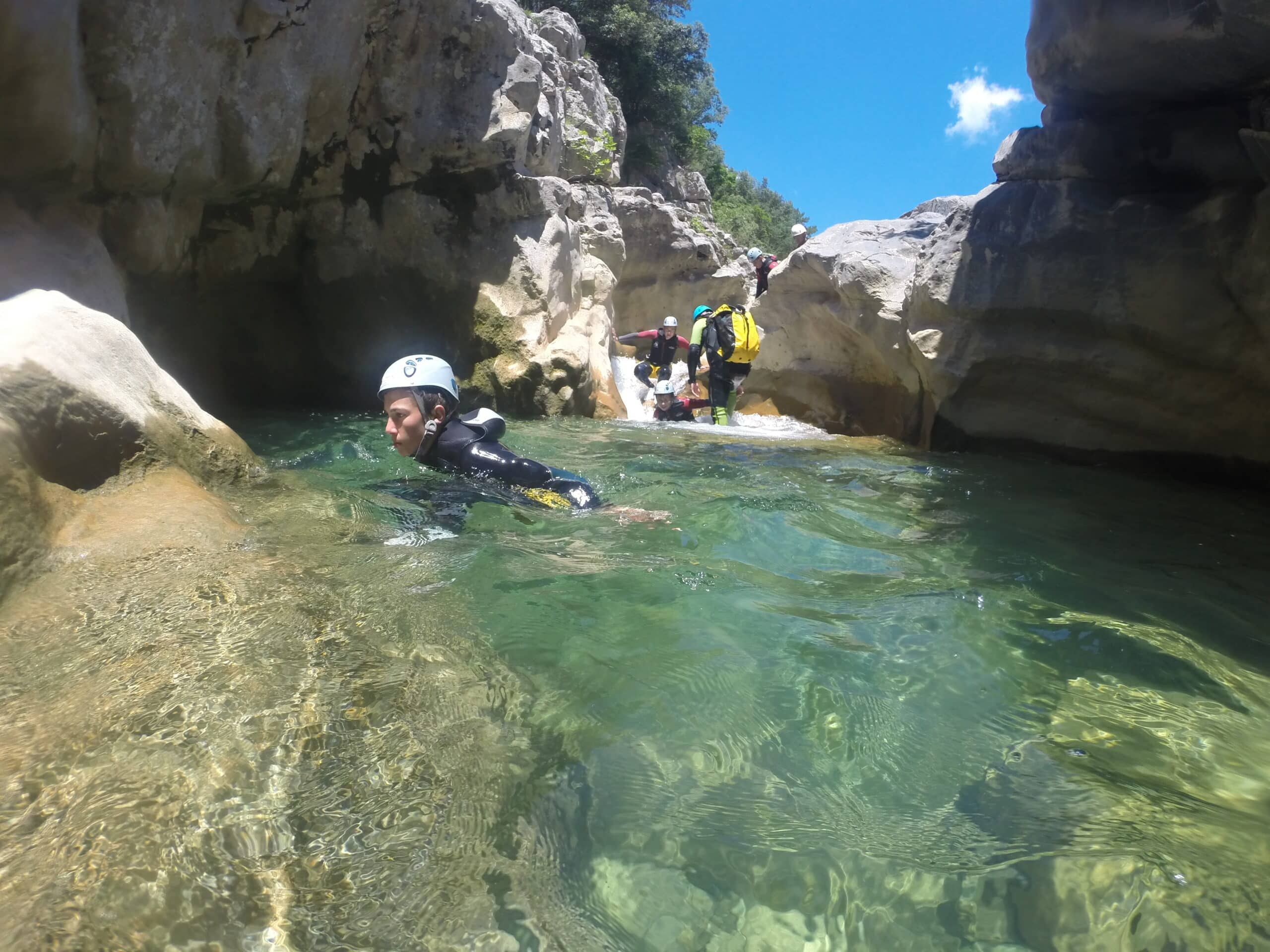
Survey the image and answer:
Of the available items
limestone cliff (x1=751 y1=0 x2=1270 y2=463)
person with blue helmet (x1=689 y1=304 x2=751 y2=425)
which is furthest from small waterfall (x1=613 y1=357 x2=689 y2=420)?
limestone cliff (x1=751 y1=0 x2=1270 y2=463)

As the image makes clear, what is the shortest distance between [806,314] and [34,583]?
9886 millimetres

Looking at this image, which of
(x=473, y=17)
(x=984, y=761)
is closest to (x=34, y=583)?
(x=984, y=761)

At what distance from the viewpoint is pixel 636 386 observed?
14.7 metres

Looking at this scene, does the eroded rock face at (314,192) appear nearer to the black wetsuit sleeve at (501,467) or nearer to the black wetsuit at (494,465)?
the black wetsuit at (494,465)

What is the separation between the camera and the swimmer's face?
440cm

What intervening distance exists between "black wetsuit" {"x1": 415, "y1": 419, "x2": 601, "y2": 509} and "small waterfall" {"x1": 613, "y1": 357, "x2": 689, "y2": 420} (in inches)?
310

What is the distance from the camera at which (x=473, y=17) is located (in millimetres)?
8984

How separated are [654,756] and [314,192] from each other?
8179mm

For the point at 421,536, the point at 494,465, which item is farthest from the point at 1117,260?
the point at 421,536

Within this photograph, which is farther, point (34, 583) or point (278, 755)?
point (34, 583)

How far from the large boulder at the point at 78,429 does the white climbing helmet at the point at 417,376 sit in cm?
91

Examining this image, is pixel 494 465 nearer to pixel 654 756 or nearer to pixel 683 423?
pixel 654 756

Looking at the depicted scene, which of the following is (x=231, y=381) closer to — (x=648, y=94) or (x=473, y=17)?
(x=473, y=17)

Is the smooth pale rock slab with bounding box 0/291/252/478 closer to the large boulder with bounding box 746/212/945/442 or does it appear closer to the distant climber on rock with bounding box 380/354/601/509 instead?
the distant climber on rock with bounding box 380/354/601/509
